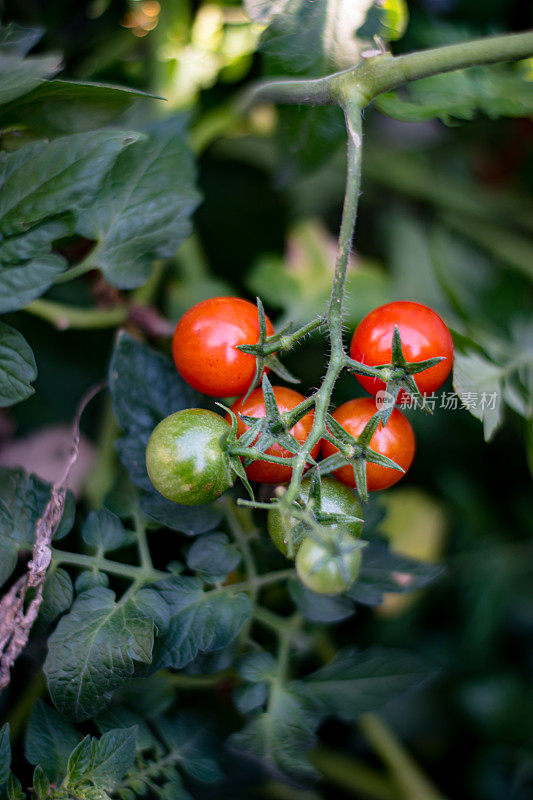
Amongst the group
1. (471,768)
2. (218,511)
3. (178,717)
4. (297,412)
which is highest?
(297,412)

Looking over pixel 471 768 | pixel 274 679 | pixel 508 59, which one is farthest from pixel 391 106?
pixel 471 768

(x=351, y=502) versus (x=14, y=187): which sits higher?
(x=14, y=187)

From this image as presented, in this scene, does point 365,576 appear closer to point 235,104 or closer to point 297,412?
point 297,412

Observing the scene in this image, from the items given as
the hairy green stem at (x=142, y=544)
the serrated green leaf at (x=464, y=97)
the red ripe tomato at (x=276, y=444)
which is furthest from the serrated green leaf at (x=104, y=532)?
the serrated green leaf at (x=464, y=97)

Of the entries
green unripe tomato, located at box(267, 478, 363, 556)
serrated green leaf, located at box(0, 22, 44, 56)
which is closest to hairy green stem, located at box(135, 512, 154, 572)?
green unripe tomato, located at box(267, 478, 363, 556)

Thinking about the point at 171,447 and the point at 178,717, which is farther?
the point at 178,717

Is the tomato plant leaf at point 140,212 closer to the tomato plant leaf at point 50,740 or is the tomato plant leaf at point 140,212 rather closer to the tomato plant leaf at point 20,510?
Result: the tomato plant leaf at point 20,510
